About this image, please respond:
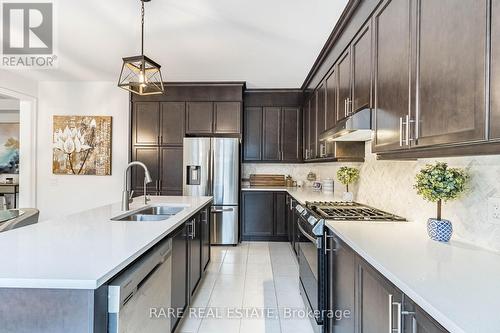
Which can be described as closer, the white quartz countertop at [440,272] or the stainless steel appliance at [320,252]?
the white quartz countertop at [440,272]

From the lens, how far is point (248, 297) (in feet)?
9.22

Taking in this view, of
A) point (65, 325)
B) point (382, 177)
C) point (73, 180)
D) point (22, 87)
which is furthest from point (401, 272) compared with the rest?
point (22, 87)

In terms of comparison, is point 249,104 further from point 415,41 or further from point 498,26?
point 498,26

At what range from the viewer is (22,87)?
4.44 metres

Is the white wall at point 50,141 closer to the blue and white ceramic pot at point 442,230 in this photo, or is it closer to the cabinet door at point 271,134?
the cabinet door at point 271,134

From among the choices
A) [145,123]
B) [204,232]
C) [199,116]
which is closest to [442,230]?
[204,232]

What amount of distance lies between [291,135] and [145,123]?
8.36ft

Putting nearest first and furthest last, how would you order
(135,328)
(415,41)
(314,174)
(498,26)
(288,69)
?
(498,26) → (135,328) → (415,41) → (288,69) → (314,174)

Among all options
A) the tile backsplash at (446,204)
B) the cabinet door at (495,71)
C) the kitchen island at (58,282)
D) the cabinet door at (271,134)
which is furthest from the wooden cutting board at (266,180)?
the cabinet door at (495,71)

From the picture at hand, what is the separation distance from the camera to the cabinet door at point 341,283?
1551mm

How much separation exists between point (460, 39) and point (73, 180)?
17.6ft

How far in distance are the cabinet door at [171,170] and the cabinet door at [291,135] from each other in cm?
185

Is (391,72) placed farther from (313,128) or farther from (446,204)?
(313,128)

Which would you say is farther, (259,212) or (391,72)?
(259,212)
